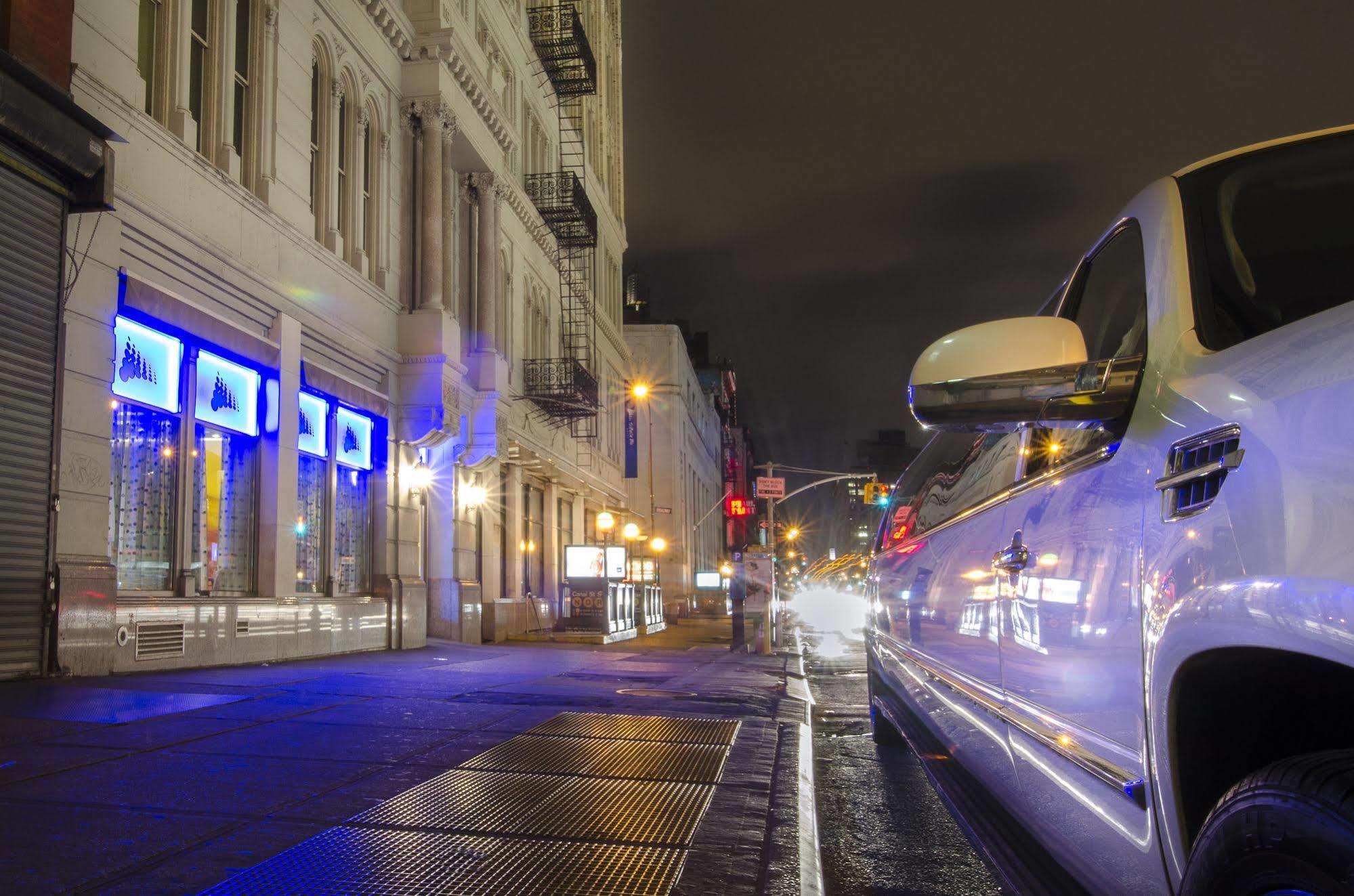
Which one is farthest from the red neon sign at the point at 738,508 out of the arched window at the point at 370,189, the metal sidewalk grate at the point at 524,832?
the metal sidewalk grate at the point at 524,832

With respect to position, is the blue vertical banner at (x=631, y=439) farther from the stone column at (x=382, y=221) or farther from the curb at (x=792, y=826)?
the curb at (x=792, y=826)

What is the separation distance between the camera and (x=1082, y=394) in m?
2.52

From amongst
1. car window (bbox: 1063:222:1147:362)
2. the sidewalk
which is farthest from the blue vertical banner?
car window (bbox: 1063:222:1147:362)

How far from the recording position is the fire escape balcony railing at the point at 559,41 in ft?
104

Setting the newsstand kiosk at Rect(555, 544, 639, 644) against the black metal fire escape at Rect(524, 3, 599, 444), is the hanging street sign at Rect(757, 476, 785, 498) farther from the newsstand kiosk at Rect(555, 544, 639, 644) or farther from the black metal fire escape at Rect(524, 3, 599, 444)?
the black metal fire escape at Rect(524, 3, 599, 444)

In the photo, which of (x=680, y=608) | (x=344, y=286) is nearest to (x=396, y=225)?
(x=344, y=286)

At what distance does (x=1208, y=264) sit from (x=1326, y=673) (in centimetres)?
110

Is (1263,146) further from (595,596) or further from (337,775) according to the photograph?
(595,596)

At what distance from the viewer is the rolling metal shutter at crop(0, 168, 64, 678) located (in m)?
10.0

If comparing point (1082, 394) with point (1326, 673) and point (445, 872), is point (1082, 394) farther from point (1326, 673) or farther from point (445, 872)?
point (445, 872)

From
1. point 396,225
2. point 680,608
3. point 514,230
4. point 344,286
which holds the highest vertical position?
point 514,230

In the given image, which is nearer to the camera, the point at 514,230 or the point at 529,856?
the point at 529,856

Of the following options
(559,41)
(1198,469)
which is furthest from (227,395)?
(559,41)

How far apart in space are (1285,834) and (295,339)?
15717 mm
